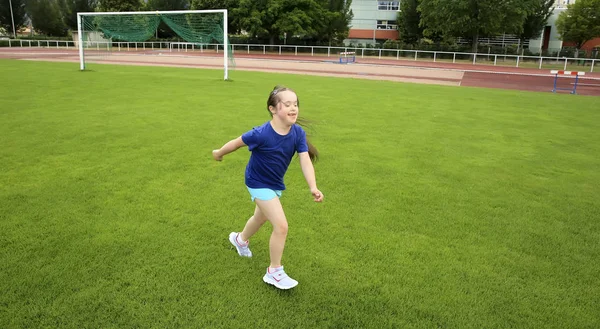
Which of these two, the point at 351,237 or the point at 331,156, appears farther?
the point at 331,156

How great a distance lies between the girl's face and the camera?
3246 mm

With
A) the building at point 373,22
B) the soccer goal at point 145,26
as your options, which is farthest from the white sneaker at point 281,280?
the building at point 373,22

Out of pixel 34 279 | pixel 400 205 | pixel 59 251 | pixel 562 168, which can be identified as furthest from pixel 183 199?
pixel 562 168

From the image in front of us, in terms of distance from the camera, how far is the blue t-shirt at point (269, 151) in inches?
132

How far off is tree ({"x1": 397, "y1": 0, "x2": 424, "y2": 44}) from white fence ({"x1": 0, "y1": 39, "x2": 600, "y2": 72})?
36.6ft

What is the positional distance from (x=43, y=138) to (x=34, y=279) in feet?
17.2

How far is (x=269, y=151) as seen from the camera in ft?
11.1

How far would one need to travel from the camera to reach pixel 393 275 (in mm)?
3803

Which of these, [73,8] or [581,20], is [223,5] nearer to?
[73,8]

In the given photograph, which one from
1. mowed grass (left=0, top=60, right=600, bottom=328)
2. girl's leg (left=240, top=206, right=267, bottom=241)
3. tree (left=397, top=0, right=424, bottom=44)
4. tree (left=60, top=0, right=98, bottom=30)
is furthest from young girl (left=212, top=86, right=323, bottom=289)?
tree (left=60, top=0, right=98, bottom=30)

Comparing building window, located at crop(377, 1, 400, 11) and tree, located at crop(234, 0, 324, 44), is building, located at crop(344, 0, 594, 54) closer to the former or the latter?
building window, located at crop(377, 1, 400, 11)

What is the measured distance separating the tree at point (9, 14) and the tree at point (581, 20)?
6762 centimetres

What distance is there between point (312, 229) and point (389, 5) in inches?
2446

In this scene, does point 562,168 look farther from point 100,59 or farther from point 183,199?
point 100,59
